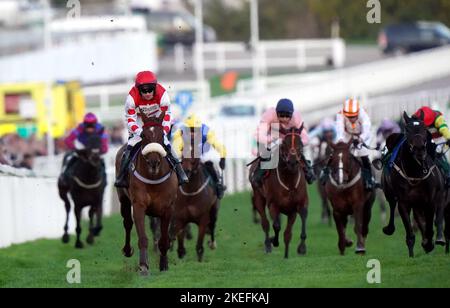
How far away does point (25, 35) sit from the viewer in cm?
5597

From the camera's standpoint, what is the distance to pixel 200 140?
17.3 m

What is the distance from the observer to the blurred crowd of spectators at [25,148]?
75.9 ft

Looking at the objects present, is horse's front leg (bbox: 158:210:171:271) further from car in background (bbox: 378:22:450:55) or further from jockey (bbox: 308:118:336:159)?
car in background (bbox: 378:22:450:55)

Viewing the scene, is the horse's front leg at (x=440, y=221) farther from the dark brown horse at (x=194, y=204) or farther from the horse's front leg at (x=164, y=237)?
the horse's front leg at (x=164, y=237)

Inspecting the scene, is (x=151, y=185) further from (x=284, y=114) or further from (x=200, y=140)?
(x=200, y=140)

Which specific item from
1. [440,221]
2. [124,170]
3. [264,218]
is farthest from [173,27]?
[124,170]

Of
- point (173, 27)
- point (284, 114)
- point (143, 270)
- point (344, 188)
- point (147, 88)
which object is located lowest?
point (143, 270)

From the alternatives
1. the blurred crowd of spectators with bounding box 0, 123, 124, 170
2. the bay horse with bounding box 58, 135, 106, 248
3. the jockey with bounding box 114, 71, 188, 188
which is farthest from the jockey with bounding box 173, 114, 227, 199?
the blurred crowd of spectators with bounding box 0, 123, 124, 170

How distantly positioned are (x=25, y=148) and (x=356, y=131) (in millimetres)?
10236

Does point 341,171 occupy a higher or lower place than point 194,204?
higher

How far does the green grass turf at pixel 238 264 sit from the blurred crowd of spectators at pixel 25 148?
1.96 m

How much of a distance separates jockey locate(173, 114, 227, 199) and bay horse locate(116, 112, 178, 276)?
8.33ft
